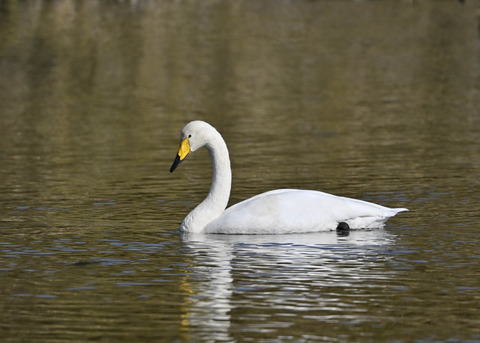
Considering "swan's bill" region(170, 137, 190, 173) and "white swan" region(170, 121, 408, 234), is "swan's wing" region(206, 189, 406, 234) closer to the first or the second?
"white swan" region(170, 121, 408, 234)

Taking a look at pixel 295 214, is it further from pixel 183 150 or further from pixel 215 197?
pixel 183 150

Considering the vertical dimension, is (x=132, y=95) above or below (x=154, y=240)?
above

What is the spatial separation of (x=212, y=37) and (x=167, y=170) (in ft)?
106

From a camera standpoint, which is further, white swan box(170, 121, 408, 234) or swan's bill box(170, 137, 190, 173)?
swan's bill box(170, 137, 190, 173)

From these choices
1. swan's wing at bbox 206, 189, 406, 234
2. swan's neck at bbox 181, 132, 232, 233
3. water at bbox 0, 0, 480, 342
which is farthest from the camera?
swan's neck at bbox 181, 132, 232, 233

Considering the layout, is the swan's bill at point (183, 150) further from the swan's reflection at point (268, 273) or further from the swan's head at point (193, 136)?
the swan's reflection at point (268, 273)

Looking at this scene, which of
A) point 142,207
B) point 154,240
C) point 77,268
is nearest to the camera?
point 77,268

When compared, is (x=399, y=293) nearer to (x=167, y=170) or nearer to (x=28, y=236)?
(x=28, y=236)

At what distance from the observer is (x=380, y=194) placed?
16016 millimetres

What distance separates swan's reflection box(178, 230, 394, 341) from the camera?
10094 millimetres

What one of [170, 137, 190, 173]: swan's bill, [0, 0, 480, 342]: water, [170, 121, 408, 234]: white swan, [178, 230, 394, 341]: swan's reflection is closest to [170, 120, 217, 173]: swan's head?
[170, 137, 190, 173]: swan's bill

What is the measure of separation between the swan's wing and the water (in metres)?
0.22

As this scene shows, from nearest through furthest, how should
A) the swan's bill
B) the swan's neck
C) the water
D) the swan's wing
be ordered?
the water → the swan's wing → the swan's neck → the swan's bill

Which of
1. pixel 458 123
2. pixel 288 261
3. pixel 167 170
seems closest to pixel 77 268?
pixel 288 261
